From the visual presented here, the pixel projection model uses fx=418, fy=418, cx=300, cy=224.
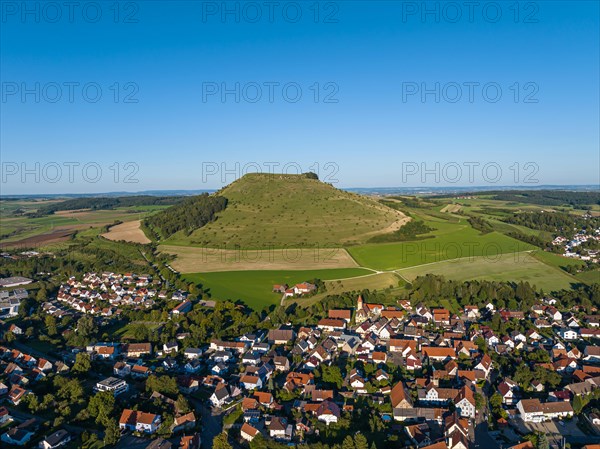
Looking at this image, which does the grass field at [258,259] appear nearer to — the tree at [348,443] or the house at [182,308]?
the house at [182,308]

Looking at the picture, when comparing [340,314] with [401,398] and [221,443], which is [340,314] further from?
[221,443]

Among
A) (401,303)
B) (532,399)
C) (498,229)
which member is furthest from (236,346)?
(498,229)

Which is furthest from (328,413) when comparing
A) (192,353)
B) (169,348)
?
(169,348)

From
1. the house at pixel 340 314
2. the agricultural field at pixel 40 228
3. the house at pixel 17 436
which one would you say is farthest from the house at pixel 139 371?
the agricultural field at pixel 40 228

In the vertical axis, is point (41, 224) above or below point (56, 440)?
above

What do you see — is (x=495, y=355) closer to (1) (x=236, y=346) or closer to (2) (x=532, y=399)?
(2) (x=532, y=399)

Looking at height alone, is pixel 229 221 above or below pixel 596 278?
above
